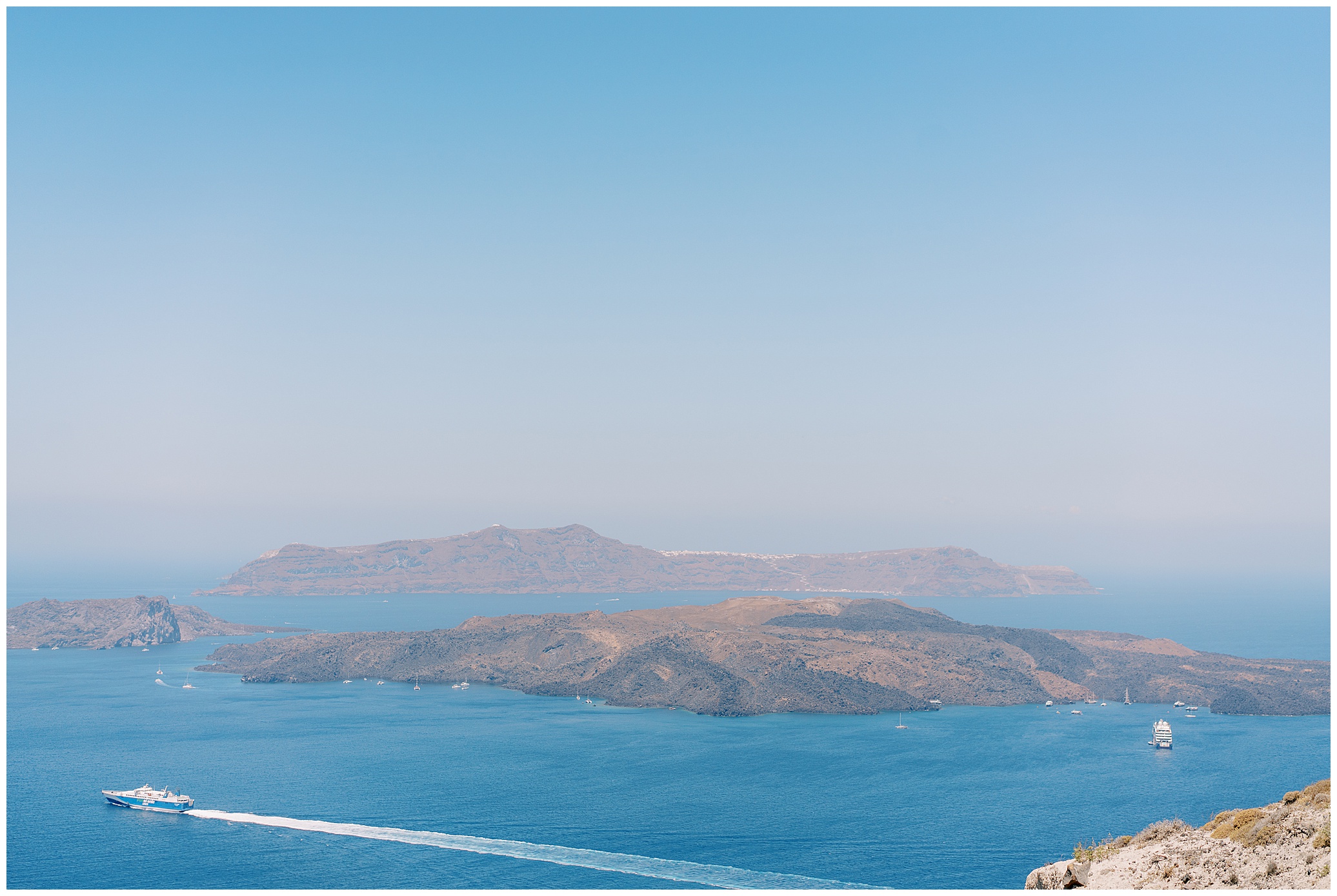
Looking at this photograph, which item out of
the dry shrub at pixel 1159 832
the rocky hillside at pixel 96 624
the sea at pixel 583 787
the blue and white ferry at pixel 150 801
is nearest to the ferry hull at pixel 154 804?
the blue and white ferry at pixel 150 801

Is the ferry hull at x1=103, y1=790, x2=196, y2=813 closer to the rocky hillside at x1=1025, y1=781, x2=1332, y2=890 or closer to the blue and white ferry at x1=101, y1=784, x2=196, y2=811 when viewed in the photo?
the blue and white ferry at x1=101, y1=784, x2=196, y2=811

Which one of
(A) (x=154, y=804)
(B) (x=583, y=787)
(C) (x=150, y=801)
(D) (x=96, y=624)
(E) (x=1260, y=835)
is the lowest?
(B) (x=583, y=787)

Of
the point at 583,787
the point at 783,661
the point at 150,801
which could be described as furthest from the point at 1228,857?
the point at 783,661

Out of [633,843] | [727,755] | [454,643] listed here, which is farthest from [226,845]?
[454,643]

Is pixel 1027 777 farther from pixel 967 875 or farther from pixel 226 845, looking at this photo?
pixel 226 845

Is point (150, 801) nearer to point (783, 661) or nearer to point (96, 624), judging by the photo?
point (783, 661)
